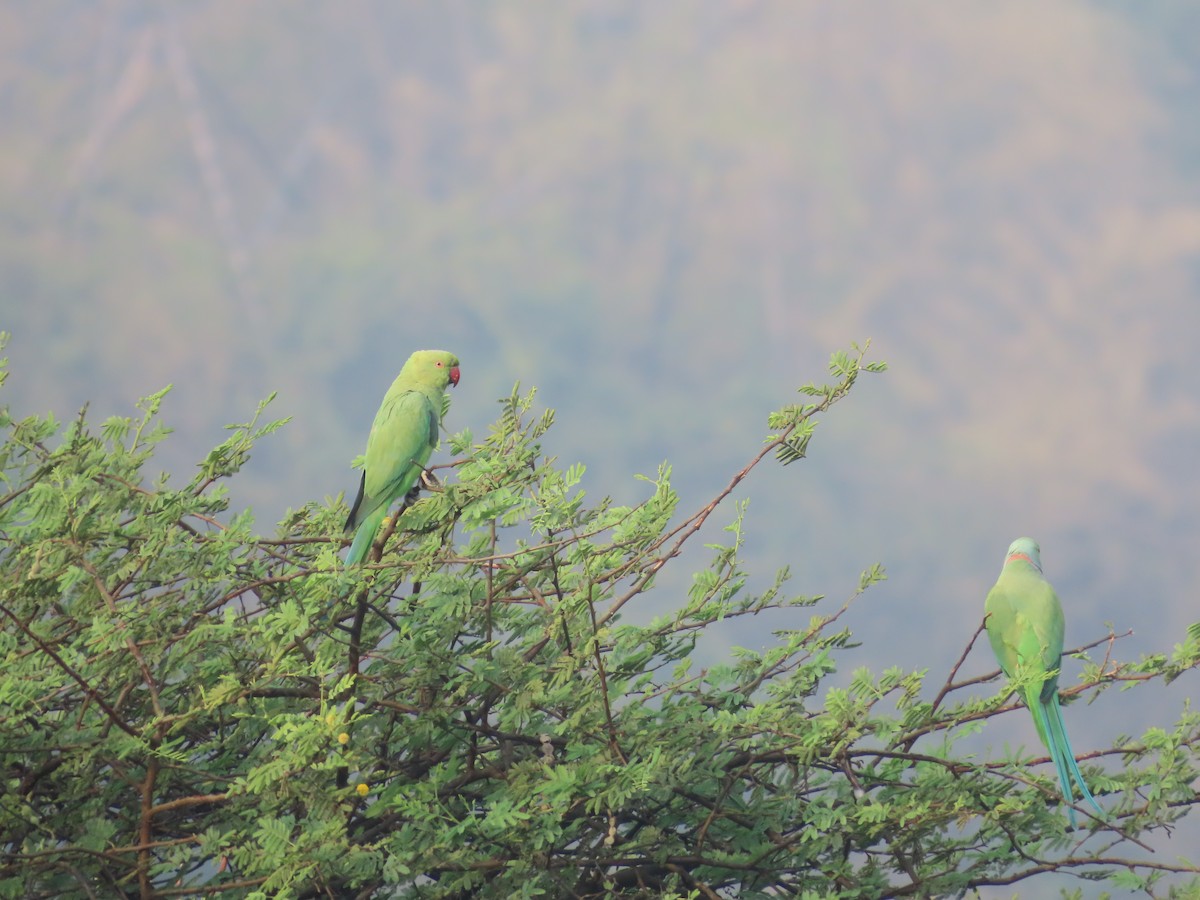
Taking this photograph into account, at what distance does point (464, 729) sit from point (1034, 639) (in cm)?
217

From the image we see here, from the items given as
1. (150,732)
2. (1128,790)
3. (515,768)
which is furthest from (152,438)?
(1128,790)

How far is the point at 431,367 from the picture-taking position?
5.09 meters

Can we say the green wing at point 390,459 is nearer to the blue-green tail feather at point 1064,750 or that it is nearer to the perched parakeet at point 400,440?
the perched parakeet at point 400,440

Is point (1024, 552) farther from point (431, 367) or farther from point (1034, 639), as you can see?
point (431, 367)

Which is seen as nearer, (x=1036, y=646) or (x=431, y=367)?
(x=1036, y=646)

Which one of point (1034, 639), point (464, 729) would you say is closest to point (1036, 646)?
point (1034, 639)

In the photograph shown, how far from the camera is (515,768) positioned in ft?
12.3

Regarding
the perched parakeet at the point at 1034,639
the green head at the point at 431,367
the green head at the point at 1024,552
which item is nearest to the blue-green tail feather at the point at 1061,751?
the perched parakeet at the point at 1034,639

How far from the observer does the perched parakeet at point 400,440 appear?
4.33 m

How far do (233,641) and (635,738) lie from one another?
144cm

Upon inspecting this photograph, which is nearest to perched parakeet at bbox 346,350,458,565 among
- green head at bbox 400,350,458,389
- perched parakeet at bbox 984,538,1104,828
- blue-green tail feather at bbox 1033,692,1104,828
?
green head at bbox 400,350,458,389

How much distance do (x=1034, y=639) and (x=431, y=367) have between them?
8.60 feet

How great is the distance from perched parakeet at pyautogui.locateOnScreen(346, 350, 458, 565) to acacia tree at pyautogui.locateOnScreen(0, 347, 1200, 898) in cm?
16

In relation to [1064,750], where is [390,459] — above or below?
above
